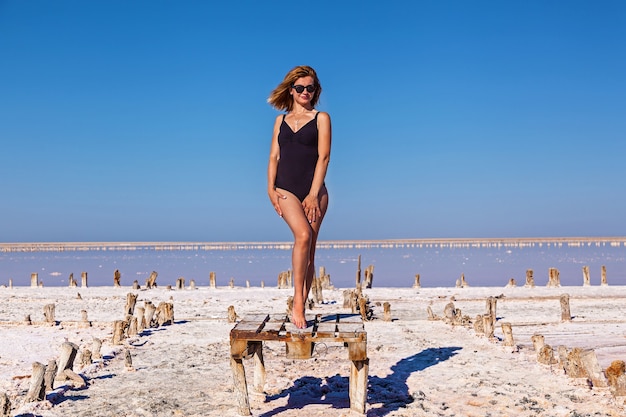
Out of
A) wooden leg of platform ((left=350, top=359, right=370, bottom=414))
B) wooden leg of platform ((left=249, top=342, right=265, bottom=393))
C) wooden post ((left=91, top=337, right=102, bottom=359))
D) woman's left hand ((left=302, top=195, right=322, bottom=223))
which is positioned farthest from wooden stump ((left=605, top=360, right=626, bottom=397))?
wooden post ((left=91, top=337, right=102, bottom=359))

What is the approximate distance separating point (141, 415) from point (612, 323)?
37.6 feet

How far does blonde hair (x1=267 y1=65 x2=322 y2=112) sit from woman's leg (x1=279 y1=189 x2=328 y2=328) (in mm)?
963

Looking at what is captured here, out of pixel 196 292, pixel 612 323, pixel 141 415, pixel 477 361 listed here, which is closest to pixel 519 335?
pixel 612 323

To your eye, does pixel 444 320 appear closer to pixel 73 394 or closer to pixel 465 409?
pixel 465 409

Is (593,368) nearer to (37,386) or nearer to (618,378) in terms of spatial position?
(618,378)

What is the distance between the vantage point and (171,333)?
1251 centimetres

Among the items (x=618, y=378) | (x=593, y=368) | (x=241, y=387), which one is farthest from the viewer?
(x=593, y=368)

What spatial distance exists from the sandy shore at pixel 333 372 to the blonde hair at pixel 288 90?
3070 mm

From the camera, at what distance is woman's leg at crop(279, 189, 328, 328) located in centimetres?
577

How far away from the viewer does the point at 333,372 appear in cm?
828

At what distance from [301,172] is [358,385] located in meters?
2.04

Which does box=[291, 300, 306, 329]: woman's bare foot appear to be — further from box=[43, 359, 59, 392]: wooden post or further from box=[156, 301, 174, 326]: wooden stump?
box=[156, 301, 174, 326]: wooden stump

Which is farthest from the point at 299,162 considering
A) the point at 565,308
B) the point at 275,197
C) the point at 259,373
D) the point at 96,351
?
the point at 565,308

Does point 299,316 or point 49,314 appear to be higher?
point 299,316
